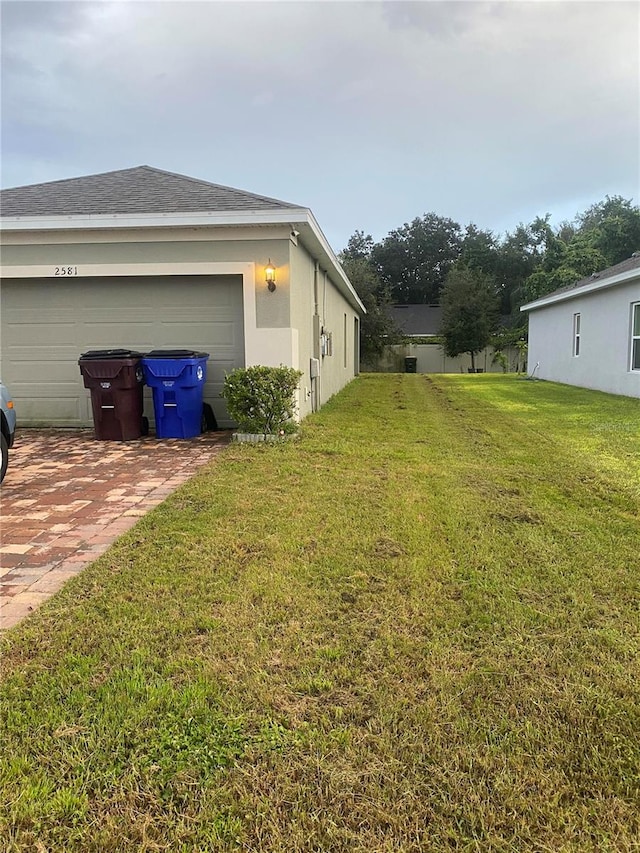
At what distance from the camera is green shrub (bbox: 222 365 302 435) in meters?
6.79

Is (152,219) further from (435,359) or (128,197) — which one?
(435,359)

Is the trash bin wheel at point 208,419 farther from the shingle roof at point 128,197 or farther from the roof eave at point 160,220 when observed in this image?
the shingle roof at point 128,197

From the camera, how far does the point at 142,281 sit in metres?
7.89

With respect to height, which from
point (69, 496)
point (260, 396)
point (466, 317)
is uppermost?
point (466, 317)

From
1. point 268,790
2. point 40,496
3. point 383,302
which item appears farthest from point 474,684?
point 383,302

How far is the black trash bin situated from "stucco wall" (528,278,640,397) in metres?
10.3

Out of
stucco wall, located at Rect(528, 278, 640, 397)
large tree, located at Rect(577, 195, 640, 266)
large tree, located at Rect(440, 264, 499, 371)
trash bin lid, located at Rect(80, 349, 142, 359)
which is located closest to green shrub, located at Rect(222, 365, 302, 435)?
trash bin lid, located at Rect(80, 349, 142, 359)

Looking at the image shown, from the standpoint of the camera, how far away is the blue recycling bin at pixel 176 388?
698 centimetres

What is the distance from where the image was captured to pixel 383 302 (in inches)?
1166

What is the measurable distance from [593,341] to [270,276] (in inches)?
415

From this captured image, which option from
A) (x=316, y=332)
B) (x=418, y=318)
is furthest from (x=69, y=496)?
(x=418, y=318)

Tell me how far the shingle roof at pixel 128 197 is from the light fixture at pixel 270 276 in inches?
28.3

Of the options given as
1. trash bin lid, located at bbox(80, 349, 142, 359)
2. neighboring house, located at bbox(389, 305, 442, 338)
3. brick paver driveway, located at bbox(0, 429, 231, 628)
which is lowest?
brick paver driveway, located at bbox(0, 429, 231, 628)

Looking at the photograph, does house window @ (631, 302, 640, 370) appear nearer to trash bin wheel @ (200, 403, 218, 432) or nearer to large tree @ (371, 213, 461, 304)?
trash bin wheel @ (200, 403, 218, 432)
